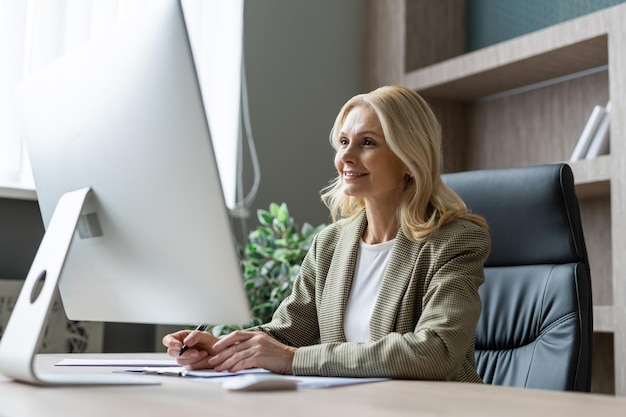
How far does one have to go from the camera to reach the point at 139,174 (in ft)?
3.65

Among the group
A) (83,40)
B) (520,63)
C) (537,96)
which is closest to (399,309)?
(520,63)

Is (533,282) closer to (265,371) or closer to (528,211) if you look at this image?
Result: (528,211)

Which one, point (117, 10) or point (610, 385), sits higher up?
point (117, 10)

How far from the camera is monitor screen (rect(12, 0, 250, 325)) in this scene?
1.03 meters

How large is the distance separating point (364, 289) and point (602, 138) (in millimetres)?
1468

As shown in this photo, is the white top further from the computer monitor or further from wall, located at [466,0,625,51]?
wall, located at [466,0,625,51]

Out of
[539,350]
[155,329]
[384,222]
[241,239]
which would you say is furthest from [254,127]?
[539,350]

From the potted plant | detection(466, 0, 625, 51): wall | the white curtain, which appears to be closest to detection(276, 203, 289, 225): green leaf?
the potted plant

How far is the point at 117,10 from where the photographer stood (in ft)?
9.99

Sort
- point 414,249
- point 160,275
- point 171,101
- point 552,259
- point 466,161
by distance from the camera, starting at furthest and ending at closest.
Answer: point 466,161
point 552,259
point 414,249
point 160,275
point 171,101

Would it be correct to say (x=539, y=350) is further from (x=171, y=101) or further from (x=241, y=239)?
(x=241, y=239)

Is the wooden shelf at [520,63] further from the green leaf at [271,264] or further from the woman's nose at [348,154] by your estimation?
the woman's nose at [348,154]

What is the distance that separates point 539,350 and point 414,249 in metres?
0.36

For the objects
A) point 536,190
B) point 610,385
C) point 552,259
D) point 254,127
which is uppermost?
point 254,127
